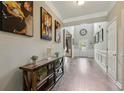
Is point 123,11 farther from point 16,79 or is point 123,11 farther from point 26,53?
point 16,79

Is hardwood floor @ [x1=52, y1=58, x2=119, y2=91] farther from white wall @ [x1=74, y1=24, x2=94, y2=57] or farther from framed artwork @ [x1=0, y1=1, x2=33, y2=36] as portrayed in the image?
white wall @ [x1=74, y1=24, x2=94, y2=57]

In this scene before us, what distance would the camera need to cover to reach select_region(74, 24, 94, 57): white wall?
35.3ft

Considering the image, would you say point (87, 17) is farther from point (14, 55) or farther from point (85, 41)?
point (85, 41)

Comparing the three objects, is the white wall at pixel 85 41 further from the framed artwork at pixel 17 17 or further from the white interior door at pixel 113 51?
the framed artwork at pixel 17 17

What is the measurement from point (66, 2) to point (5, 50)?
2.61 m

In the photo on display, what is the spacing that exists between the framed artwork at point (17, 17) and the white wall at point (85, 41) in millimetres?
9151

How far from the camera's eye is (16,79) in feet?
6.36

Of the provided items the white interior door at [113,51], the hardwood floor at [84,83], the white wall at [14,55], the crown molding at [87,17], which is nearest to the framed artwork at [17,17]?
the white wall at [14,55]

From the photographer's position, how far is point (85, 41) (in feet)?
36.0

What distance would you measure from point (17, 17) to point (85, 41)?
9.65m

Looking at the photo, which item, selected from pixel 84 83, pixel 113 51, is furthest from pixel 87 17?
pixel 84 83

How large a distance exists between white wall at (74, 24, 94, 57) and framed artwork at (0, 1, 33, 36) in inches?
360

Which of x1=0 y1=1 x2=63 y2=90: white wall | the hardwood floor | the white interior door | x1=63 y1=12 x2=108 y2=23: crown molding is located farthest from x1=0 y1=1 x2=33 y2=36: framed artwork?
x1=63 y1=12 x2=108 y2=23: crown molding

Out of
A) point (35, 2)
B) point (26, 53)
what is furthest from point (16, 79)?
point (35, 2)
